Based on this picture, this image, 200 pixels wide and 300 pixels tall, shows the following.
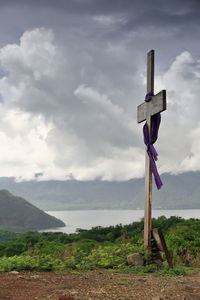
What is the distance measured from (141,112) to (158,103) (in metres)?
1.06

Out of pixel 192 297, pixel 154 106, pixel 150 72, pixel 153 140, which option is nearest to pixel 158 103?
pixel 154 106

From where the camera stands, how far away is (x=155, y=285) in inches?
297

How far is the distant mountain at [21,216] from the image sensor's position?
474 feet

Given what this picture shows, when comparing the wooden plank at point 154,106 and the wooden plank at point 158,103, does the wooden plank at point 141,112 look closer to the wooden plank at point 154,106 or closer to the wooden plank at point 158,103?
the wooden plank at point 154,106

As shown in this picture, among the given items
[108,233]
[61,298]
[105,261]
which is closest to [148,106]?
[105,261]

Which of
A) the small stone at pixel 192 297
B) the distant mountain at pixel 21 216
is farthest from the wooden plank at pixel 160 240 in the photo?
the distant mountain at pixel 21 216

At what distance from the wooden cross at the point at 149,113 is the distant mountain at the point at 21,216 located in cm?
13341

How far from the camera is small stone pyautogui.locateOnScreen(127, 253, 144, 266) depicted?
10.5 metres

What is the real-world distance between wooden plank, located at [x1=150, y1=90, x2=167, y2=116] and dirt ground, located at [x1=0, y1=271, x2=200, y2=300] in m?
4.30

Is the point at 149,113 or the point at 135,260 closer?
the point at 135,260

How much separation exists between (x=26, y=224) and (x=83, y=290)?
144m

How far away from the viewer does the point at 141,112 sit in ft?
38.8

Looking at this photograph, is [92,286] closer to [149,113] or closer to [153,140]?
[153,140]

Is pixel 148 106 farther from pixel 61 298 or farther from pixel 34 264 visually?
pixel 61 298
